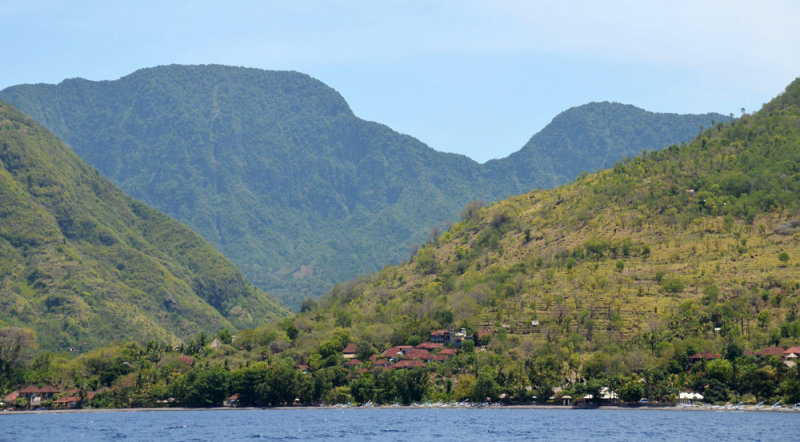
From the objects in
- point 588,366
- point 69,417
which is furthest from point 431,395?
point 69,417

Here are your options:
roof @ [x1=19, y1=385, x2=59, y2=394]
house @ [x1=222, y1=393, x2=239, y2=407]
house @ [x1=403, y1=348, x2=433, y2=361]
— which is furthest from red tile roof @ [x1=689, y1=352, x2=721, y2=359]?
roof @ [x1=19, y1=385, x2=59, y2=394]

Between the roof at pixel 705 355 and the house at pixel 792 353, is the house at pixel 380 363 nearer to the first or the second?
the roof at pixel 705 355

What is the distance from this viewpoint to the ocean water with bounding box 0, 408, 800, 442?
382ft

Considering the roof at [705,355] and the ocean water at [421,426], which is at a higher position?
the roof at [705,355]

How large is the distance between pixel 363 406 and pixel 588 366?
3767 cm

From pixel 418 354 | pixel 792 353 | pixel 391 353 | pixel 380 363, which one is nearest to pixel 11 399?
pixel 380 363

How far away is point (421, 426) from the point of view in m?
132

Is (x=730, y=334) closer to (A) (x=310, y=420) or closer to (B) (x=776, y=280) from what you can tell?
(B) (x=776, y=280)

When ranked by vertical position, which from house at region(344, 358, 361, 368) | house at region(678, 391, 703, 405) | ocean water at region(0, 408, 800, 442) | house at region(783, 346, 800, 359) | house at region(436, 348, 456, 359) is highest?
house at region(783, 346, 800, 359)

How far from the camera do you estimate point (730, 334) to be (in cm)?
16888

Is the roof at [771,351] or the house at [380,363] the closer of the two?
the roof at [771,351]

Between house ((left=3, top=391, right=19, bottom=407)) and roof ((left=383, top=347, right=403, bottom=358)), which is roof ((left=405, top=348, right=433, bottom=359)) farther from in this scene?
house ((left=3, top=391, right=19, bottom=407))

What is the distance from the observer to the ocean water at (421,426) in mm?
116500

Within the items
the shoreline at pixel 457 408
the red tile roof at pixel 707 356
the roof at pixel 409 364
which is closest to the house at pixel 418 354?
the roof at pixel 409 364
